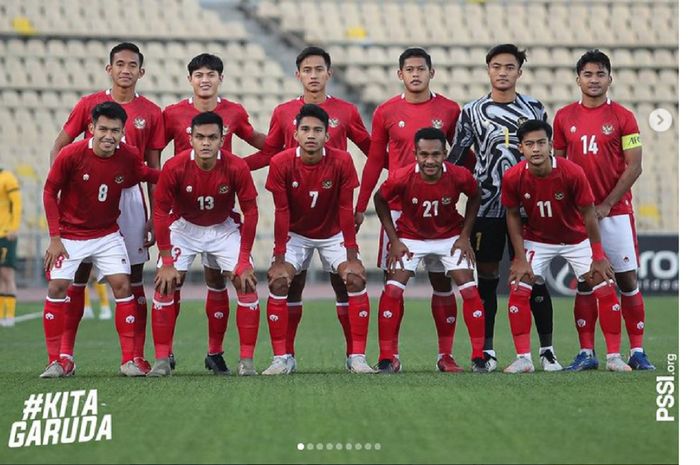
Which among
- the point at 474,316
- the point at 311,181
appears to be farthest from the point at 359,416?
the point at 311,181

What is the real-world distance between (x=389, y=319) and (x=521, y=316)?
84 centimetres

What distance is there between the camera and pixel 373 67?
23.2 meters

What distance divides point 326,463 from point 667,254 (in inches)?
568

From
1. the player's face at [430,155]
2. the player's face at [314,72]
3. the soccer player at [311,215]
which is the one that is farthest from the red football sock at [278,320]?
the player's face at [314,72]

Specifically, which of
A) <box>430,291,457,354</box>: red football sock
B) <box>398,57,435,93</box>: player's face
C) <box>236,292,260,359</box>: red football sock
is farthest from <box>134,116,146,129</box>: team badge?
<box>430,291,457,354</box>: red football sock

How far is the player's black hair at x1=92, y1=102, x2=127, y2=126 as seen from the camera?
7.37 m

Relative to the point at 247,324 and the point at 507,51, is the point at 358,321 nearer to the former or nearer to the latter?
the point at 247,324

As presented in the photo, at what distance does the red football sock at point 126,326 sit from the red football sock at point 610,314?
299cm

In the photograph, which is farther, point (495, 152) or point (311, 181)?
point (495, 152)

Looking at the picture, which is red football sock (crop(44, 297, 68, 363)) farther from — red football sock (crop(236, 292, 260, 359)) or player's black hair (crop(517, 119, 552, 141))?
player's black hair (crop(517, 119, 552, 141))

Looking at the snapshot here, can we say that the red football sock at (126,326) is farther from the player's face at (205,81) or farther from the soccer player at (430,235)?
the soccer player at (430,235)

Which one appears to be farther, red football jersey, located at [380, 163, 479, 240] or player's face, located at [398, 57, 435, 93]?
player's face, located at [398, 57, 435, 93]

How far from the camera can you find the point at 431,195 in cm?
767

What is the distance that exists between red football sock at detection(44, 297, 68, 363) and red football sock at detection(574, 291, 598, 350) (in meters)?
3.33
